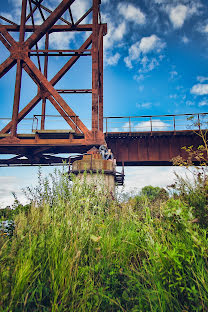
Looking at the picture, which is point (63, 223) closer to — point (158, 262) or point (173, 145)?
point (158, 262)

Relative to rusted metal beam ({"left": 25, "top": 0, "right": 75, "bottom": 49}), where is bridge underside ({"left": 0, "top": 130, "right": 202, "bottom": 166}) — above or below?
below

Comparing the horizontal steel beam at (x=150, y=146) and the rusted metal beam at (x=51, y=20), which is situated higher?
the rusted metal beam at (x=51, y=20)

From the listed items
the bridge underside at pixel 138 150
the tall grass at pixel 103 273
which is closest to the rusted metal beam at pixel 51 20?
the bridge underside at pixel 138 150

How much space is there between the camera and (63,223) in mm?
3146

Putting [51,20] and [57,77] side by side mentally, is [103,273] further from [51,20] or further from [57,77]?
[51,20]

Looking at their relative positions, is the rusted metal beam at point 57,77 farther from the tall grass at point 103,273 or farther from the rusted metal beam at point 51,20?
the tall grass at point 103,273

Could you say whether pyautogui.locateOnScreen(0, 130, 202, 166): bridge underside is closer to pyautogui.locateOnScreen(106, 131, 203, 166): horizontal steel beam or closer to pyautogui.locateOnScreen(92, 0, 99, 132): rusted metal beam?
pyautogui.locateOnScreen(106, 131, 203, 166): horizontal steel beam

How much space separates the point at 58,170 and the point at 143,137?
13.6m

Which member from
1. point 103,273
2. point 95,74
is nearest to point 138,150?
point 95,74

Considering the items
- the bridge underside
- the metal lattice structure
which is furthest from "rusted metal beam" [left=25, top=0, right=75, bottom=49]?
the bridge underside

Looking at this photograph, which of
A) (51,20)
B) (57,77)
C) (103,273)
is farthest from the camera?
(57,77)

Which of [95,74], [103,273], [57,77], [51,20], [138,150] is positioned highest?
[51,20]

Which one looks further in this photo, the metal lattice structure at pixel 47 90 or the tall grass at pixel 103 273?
the metal lattice structure at pixel 47 90

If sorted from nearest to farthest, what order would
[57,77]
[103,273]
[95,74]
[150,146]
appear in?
[103,273], [95,74], [57,77], [150,146]
